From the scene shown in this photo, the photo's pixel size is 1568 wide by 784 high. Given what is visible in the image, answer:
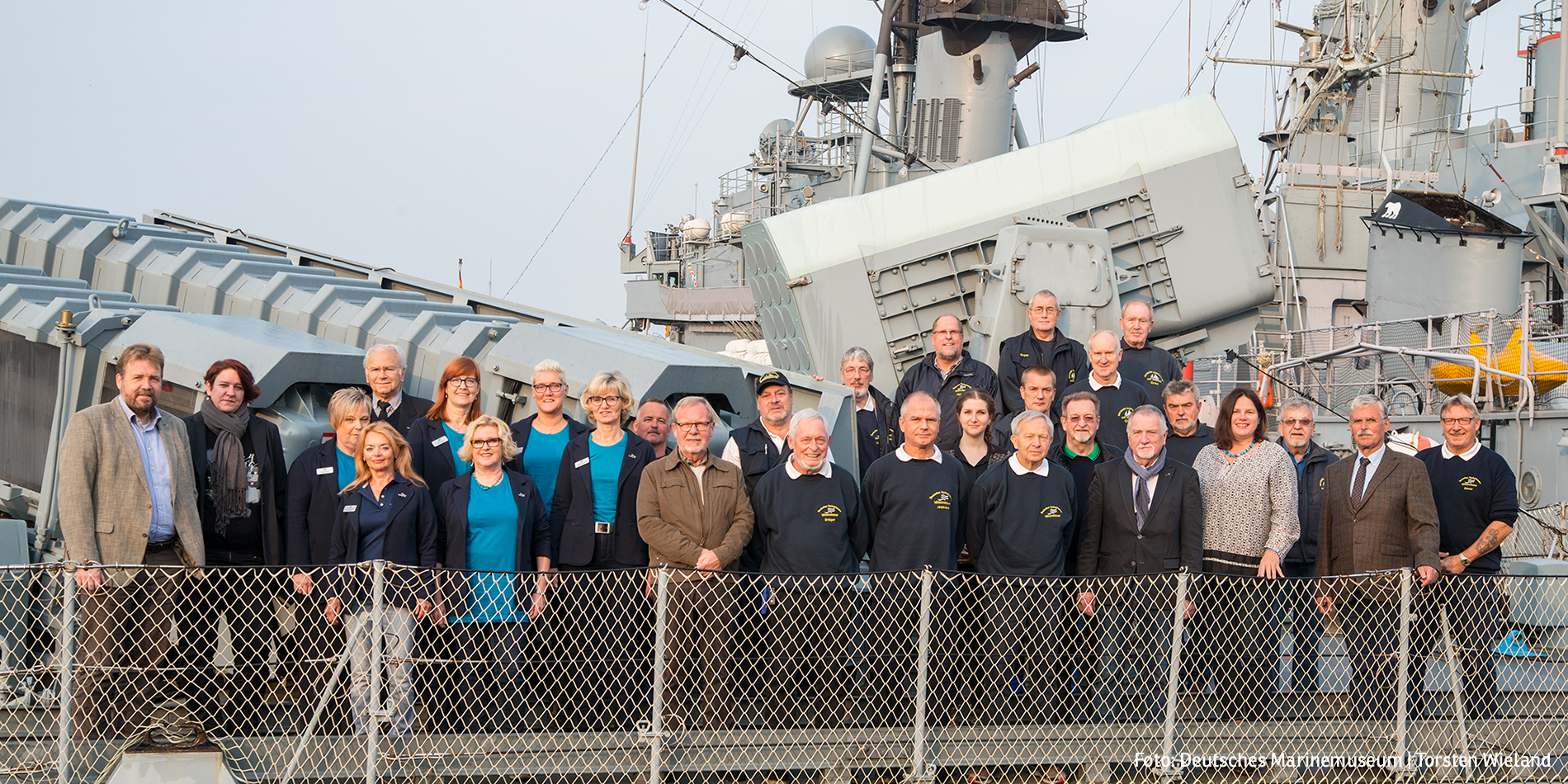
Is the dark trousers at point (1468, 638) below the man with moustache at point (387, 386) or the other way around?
below

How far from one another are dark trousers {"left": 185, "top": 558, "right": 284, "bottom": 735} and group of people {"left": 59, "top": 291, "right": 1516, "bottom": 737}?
0.02 m

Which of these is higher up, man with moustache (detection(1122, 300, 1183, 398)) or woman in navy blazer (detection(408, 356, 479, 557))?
man with moustache (detection(1122, 300, 1183, 398))

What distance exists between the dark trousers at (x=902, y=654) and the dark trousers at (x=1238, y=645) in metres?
1.08

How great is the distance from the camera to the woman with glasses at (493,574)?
492cm

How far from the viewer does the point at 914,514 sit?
17.7 ft

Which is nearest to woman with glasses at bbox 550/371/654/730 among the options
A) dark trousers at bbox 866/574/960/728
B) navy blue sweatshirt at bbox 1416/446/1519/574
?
dark trousers at bbox 866/574/960/728

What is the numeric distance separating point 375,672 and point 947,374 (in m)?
3.82

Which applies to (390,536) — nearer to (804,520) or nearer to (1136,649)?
(804,520)

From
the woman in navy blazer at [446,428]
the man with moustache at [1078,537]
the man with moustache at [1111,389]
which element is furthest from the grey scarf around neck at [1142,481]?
the woman in navy blazer at [446,428]

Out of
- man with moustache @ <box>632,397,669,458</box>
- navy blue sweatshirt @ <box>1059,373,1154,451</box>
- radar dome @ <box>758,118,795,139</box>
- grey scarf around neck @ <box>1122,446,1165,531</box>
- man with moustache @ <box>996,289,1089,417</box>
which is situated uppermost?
radar dome @ <box>758,118,795,139</box>

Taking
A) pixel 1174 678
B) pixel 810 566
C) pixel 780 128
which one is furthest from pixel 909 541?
pixel 780 128

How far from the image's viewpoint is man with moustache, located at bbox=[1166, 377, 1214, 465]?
20.4ft

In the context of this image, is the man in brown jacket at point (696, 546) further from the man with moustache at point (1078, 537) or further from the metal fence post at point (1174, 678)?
the metal fence post at point (1174, 678)

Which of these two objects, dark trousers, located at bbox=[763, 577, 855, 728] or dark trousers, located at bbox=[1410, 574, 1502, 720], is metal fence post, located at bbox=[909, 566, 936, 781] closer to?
dark trousers, located at bbox=[763, 577, 855, 728]
